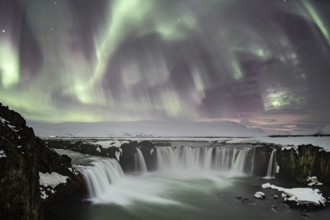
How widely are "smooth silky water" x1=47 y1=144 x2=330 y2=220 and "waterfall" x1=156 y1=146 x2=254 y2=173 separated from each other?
0.15 meters

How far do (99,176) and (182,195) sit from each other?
7859 mm

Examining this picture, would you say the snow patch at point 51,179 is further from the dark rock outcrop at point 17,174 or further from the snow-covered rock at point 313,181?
the snow-covered rock at point 313,181

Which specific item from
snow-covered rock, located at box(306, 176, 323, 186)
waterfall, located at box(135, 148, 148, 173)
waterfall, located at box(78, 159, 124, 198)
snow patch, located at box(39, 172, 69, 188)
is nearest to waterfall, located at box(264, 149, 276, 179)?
snow-covered rock, located at box(306, 176, 323, 186)

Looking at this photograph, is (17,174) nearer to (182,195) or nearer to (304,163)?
(182,195)

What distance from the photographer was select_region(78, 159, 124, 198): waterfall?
2161cm

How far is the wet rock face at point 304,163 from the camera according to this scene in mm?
26609

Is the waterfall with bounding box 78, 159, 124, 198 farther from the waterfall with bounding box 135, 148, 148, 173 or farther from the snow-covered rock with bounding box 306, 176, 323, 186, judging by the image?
the snow-covered rock with bounding box 306, 176, 323, 186

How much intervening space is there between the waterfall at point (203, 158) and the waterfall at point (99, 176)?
1483cm

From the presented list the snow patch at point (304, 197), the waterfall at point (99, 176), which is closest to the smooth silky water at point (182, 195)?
the waterfall at point (99, 176)

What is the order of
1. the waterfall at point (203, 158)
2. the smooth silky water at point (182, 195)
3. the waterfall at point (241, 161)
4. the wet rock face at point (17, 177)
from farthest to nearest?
the waterfall at point (203, 158) → the waterfall at point (241, 161) → the smooth silky water at point (182, 195) → the wet rock face at point (17, 177)

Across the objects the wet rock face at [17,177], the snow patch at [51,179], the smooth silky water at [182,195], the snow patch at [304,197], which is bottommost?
the smooth silky water at [182,195]

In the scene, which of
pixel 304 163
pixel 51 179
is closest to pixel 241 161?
pixel 304 163

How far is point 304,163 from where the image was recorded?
95.0 ft

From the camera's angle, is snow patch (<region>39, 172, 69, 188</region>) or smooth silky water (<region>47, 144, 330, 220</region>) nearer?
snow patch (<region>39, 172, 69, 188</region>)
